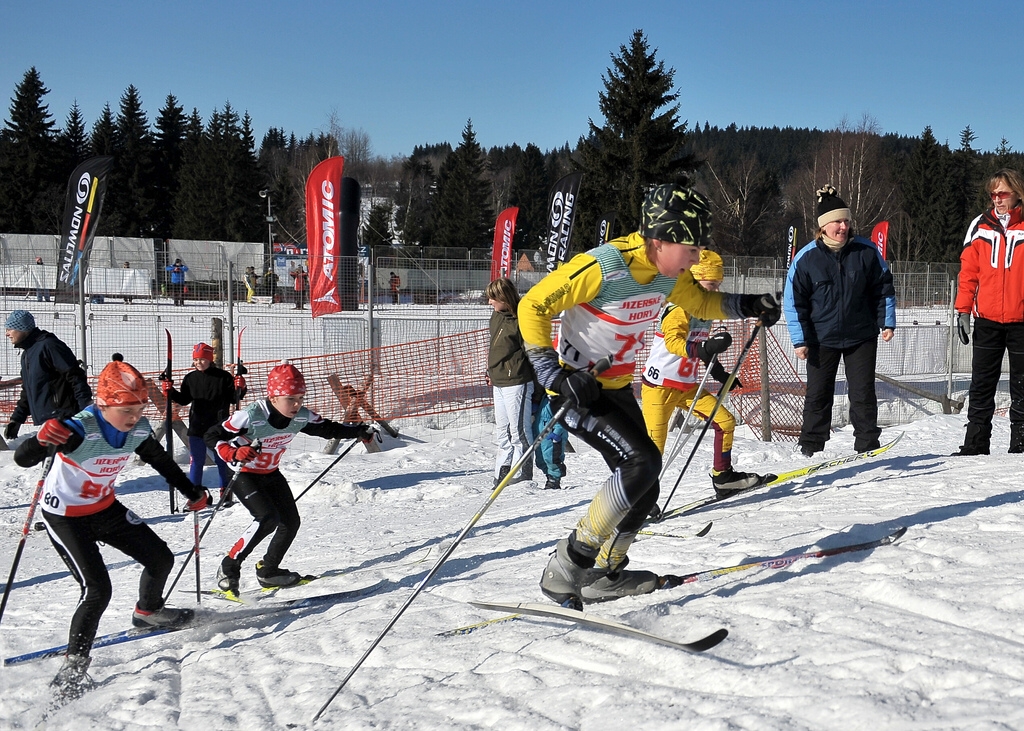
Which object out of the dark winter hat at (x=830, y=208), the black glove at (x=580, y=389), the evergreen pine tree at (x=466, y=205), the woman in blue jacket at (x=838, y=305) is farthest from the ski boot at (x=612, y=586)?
the evergreen pine tree at (x=466, y=205)

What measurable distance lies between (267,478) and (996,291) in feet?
18.1

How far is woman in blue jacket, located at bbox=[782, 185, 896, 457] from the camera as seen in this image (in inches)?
248

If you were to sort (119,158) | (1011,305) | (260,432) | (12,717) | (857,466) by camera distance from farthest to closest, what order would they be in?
(119,158) → (857,466) → (1011,305) → (260,432) → (12,717)

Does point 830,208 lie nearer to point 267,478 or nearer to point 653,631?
point 653,631

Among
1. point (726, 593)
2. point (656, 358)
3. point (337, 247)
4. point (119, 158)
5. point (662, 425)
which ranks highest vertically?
point (119, 158)

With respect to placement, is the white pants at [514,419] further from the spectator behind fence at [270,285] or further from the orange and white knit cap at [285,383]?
the spectator behind fence at [270,285]

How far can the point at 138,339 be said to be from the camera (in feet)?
48.1

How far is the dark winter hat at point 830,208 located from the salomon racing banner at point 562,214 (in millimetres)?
13812

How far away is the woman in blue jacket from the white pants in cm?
269

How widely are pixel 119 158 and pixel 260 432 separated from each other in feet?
201

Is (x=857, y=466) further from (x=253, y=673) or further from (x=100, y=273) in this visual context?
(x=100, y=273)

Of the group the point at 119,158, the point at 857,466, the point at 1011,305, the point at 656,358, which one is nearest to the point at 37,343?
the point at 656,358

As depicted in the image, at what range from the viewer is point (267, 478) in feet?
18.6

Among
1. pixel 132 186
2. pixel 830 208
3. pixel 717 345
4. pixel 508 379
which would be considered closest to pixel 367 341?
pixel 508 379
